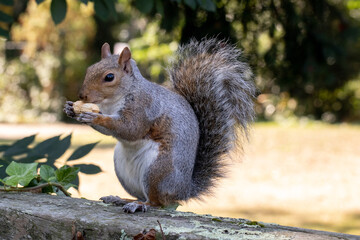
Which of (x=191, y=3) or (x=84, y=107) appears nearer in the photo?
(x=84, y=107)

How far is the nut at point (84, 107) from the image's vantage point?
59.9 inches

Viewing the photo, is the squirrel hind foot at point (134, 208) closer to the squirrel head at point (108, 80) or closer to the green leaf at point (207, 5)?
the squirrel head at point (108, 80)

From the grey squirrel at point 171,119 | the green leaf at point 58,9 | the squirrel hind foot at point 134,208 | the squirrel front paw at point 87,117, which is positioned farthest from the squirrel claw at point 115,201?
the green leaf at point 58,9

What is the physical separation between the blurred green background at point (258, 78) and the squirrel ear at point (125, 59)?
1.47 ft

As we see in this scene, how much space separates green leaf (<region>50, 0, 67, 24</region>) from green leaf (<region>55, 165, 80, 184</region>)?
69 cm

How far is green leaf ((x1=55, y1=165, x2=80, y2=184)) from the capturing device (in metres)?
1.59

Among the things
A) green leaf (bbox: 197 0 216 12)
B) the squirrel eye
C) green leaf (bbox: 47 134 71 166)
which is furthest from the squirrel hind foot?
green leaf (bbox: 197 0 216 12)

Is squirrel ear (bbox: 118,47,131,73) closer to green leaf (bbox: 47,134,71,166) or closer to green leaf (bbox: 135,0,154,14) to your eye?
green leaf (bbox: 47,134,71,166)

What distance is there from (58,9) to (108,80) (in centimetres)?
60

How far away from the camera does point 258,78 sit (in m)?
2.56

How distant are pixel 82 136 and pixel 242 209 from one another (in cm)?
512

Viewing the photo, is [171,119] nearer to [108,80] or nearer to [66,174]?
[108,80]

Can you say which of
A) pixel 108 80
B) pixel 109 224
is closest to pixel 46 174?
pixel 108 80

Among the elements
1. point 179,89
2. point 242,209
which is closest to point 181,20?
point 179,89
